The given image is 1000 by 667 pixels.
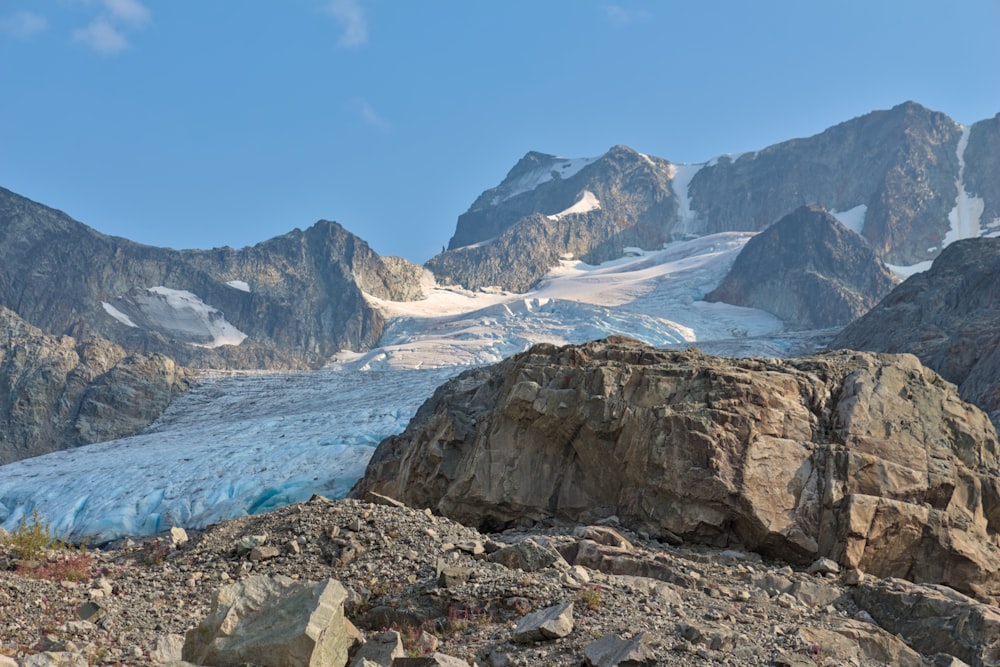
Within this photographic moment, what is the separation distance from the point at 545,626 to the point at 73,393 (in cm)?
6217

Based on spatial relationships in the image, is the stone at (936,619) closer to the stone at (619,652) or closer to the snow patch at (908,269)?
the stone at (619,652)

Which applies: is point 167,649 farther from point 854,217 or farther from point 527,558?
point 854,217

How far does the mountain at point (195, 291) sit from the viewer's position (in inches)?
3999

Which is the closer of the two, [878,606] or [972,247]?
[878,606]

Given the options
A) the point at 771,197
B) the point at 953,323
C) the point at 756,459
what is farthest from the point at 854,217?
the point at 756,459

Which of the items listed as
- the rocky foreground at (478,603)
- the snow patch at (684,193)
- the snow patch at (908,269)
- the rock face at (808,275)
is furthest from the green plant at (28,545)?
the snow patch at (684,193)

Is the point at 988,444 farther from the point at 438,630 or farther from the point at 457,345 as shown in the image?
the point at 457,345

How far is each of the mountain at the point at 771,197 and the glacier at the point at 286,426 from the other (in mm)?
53792

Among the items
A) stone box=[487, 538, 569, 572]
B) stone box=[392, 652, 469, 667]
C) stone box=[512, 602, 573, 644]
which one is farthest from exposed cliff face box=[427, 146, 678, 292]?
stone box=[392, 652, 469, 667]

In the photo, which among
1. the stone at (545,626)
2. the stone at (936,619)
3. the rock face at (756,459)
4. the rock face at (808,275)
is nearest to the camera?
the stone at (545,626)

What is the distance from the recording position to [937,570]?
15.6 metres

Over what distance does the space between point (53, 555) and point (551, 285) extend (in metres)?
121

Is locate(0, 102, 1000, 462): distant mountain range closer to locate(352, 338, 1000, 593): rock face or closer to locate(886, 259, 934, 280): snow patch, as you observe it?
locate(886, 259, 934, 280): snow patch

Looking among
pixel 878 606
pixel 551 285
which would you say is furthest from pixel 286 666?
pixel 551 285
